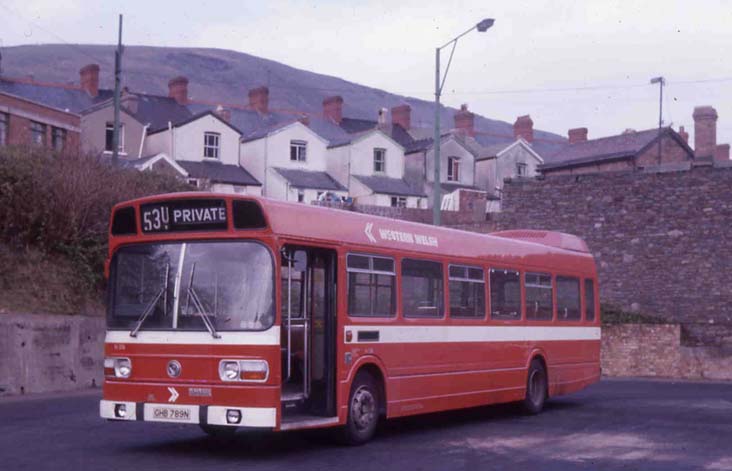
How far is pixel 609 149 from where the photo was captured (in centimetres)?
5925

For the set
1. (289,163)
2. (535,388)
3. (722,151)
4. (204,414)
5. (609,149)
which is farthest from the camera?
(722,151)

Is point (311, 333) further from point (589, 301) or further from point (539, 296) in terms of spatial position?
point (589, 301)

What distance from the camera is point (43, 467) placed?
11023mm

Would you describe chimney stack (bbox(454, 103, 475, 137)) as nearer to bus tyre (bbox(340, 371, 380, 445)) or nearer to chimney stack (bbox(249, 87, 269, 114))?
chimney stack (bbox(249, 87, 269, 114))

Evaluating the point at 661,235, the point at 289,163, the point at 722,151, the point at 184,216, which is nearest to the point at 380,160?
the point at 289,163

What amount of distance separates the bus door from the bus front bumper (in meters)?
0.78

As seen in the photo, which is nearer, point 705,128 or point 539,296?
point 539,296

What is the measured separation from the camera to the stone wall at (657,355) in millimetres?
31562

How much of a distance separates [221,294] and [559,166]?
164 ft

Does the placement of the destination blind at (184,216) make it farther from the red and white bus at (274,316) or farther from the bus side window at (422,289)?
the bus side window at (422,289)

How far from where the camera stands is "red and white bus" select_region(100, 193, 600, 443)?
11.7 m

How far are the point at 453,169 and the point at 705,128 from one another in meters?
21.3

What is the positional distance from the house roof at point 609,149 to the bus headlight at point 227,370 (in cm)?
4775

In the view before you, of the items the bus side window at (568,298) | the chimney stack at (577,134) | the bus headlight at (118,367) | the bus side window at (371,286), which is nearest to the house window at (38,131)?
the bus side window at (568,298)
